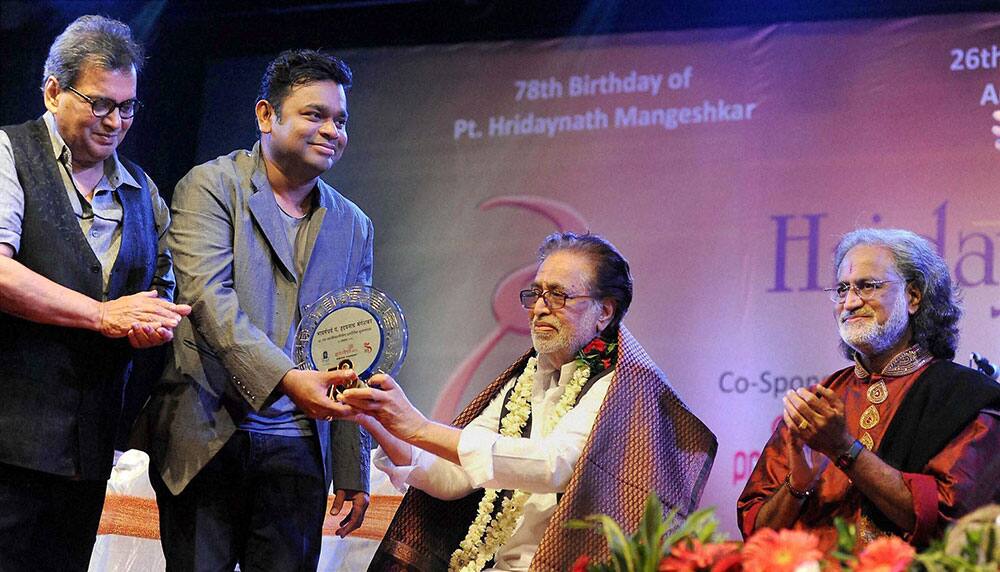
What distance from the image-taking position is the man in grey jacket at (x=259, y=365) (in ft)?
9.77

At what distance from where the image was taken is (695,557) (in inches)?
72.6

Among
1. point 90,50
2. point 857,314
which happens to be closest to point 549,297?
point 857,314

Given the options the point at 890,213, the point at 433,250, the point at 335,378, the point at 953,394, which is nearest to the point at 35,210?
the point at 335,378

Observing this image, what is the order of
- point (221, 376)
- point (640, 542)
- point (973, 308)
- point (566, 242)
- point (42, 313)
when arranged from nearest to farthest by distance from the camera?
point (640, 542), point (42, 313), point (221, 376), point (566, 242), point (973, 308)

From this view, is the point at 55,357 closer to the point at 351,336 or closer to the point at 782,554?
the point at 351,336

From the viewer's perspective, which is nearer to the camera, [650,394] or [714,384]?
[650,394]

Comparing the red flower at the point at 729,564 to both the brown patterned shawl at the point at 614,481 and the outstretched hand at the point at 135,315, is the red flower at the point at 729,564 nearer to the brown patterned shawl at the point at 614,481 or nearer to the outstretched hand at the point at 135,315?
the brown patterned shawl at the point at 614,481

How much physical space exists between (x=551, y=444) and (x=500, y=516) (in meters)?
0.28

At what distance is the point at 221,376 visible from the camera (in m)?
3.06

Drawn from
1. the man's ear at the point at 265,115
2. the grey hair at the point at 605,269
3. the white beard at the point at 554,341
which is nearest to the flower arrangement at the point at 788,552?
the white beard at the point at 554,341

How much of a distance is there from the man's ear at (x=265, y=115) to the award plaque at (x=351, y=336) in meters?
0.56

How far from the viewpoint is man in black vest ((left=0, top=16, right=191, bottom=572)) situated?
2.84m

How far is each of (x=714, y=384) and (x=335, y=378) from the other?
9.30 ft

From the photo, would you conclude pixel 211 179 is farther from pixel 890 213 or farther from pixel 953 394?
pixel 890 213
